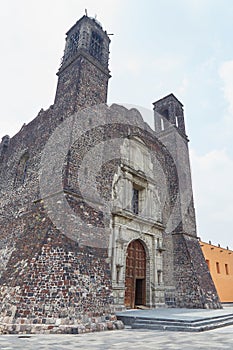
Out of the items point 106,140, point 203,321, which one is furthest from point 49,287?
point 106,140

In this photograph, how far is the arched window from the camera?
1250 cm

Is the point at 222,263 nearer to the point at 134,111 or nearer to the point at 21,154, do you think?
the point at 134,111

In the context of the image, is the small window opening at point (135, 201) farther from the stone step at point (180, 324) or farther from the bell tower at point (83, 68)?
the stone step at point (180, 324)

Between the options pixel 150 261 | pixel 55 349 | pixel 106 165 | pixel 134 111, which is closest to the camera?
pixel 55 349

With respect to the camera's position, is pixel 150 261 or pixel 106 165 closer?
pixel 106 165

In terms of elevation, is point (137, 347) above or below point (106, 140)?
below

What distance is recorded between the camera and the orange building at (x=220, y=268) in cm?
1845

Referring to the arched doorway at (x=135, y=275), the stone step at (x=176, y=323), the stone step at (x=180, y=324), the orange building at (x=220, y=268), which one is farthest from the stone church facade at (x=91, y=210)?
the orange building at (x=220, y=268)

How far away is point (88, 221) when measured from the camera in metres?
8.36

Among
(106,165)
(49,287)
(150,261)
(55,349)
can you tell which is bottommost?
(55,349)

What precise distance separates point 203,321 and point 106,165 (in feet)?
20.9

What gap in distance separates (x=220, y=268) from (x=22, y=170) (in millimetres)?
15862

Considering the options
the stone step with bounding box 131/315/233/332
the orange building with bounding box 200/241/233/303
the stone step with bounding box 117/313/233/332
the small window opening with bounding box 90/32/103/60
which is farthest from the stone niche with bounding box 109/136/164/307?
the orange building with bounding box 200/241/233/303

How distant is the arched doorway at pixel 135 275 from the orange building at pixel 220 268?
26.8 ft
